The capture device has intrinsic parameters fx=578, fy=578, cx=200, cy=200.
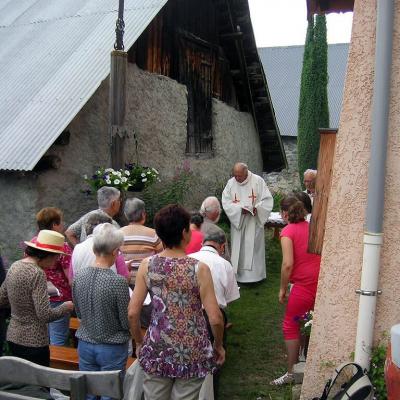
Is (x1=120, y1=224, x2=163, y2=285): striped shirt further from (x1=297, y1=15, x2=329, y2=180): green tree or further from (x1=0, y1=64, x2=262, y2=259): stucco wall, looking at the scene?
(x1=297, y1=15, x2=329, y2=180): green tree

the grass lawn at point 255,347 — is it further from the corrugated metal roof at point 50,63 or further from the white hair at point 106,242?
the corrugated metal roof at point 50,63

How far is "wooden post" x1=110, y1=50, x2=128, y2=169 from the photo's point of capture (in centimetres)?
679

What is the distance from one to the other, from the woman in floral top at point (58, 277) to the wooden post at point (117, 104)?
2472 millimetres

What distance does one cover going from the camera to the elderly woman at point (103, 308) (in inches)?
139

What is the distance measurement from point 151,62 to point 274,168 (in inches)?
218

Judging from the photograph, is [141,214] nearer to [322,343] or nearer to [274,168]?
[322,343]

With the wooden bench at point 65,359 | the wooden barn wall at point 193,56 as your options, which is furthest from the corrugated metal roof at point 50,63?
the wooden bench at point 65,359

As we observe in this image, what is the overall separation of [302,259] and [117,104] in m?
3.47

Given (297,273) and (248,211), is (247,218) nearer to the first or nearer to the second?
(248,211)

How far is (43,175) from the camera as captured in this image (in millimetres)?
6828

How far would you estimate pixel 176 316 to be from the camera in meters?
3.11

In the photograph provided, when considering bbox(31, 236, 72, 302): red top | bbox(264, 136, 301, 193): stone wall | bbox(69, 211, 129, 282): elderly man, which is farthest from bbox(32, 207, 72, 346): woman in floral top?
bbox(264, 136, 301, 193): stone wall

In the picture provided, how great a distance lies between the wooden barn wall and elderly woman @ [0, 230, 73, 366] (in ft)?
17.1

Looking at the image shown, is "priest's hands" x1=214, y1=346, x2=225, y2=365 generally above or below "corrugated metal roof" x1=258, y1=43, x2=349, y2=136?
below
